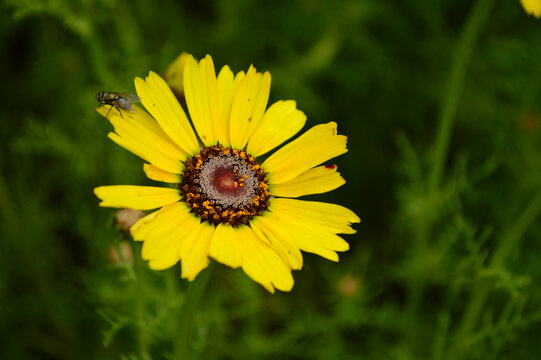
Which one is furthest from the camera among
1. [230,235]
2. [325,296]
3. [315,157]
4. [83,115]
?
[325,296]

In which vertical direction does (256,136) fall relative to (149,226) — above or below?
above

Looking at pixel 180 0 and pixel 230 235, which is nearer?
pixel 230 235

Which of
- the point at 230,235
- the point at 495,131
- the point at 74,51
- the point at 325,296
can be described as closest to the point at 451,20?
the point at 495,131

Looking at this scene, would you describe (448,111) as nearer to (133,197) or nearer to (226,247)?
(226,247)

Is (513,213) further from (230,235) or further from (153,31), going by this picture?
(153,31)

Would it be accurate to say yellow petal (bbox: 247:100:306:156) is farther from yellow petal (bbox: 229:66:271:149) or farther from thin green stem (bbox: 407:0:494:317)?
thin green stem (bbox: 407:0:494:317)

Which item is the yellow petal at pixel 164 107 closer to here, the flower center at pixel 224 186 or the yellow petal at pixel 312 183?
the flower center at pixel 224 186

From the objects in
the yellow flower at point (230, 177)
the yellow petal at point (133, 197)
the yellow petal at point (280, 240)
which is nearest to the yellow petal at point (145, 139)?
the yellow flower at point (230, 177)
